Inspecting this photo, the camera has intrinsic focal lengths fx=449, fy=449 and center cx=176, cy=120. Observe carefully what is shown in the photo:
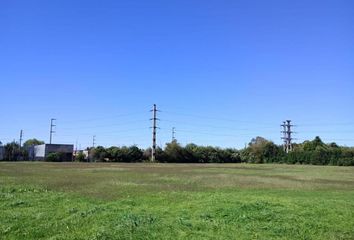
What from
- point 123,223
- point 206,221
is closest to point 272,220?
point 206,221

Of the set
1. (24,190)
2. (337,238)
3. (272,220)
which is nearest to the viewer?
(337,238)

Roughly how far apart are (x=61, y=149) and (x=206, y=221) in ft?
358

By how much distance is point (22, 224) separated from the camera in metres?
11.5

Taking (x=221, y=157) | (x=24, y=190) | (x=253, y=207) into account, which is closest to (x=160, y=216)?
(x=253, y=207)

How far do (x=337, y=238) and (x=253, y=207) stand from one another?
4.02m

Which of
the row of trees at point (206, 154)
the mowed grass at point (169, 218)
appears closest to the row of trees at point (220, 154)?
the row of trees at point (206, 154)

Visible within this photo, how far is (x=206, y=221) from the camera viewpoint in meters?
12.0

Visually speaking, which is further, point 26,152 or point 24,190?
point 26,152

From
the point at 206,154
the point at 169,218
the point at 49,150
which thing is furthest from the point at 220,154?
the point at 169,218

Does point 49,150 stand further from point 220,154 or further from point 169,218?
point 169,218

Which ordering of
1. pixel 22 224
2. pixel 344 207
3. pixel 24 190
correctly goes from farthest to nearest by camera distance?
pixel 24 190 → pixel 344 207 → pixel 22 224

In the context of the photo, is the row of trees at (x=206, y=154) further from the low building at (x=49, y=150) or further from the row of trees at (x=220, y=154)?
the low building at (x=49, y=150)

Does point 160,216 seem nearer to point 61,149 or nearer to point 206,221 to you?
point 206,221

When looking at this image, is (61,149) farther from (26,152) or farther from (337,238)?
(337,238)
